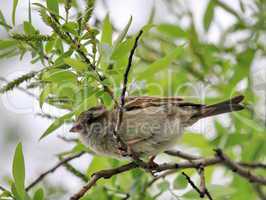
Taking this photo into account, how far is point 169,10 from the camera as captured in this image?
13.4ft

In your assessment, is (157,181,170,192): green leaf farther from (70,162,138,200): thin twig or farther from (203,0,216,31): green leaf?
(203,0,216,31): green leaf

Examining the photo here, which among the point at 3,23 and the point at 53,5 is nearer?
the point at 53,5

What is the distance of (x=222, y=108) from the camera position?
3416 millimetres

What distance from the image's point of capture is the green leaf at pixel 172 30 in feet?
12.7

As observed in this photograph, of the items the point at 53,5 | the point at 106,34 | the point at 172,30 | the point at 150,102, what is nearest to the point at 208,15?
the point at 172,30

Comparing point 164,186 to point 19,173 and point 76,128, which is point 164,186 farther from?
point 19,173

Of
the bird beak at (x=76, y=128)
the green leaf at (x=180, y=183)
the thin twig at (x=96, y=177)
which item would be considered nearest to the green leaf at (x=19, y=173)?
the thin twig at (x=96, y=177)

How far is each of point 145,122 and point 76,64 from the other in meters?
1.19

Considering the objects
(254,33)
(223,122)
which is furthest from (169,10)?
(223,122)

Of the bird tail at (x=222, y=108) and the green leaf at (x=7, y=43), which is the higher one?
the green leaf at (x=7, y=43)

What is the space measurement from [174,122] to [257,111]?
76cm

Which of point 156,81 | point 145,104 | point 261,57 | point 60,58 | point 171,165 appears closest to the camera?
point 60,58

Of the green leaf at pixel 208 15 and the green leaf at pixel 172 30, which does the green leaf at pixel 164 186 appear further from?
the green leaf at pixel 208 15

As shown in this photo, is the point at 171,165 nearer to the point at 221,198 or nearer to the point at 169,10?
the point at 221,198
